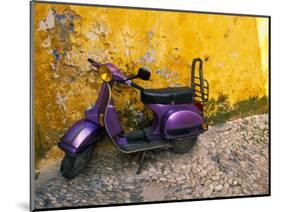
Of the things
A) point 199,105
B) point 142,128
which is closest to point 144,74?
point 142,128

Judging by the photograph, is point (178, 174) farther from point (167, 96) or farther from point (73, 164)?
point (73, 164)

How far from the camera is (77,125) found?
10.6 ft

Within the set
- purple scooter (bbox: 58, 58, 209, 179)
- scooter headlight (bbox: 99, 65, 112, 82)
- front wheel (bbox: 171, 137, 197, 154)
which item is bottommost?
front wheel (bbox: 171, 137, 197, 154)

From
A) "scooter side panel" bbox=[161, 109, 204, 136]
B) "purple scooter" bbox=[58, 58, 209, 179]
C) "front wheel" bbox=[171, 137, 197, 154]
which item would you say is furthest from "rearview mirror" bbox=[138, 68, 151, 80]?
"front wheel" bbox=[171, 137, 197, 154]

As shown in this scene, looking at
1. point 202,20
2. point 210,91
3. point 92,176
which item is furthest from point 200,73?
point 92,176

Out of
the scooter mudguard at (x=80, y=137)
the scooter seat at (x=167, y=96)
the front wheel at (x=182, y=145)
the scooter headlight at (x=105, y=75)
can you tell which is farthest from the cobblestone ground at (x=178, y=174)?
the scooter headlight at (x=105, y=75)

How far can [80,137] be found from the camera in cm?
318

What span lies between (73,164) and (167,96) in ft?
2.87

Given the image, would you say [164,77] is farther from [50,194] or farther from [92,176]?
[50,194]

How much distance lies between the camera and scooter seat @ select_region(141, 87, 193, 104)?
11.0ft

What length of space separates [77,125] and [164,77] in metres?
0.80

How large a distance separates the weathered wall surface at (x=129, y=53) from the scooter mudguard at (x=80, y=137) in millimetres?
98

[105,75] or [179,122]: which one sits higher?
[105,75]

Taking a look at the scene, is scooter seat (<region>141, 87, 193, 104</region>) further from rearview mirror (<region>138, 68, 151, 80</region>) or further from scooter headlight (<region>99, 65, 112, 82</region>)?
scooter headlight (<region>99, 65, 112, 82</region>)
